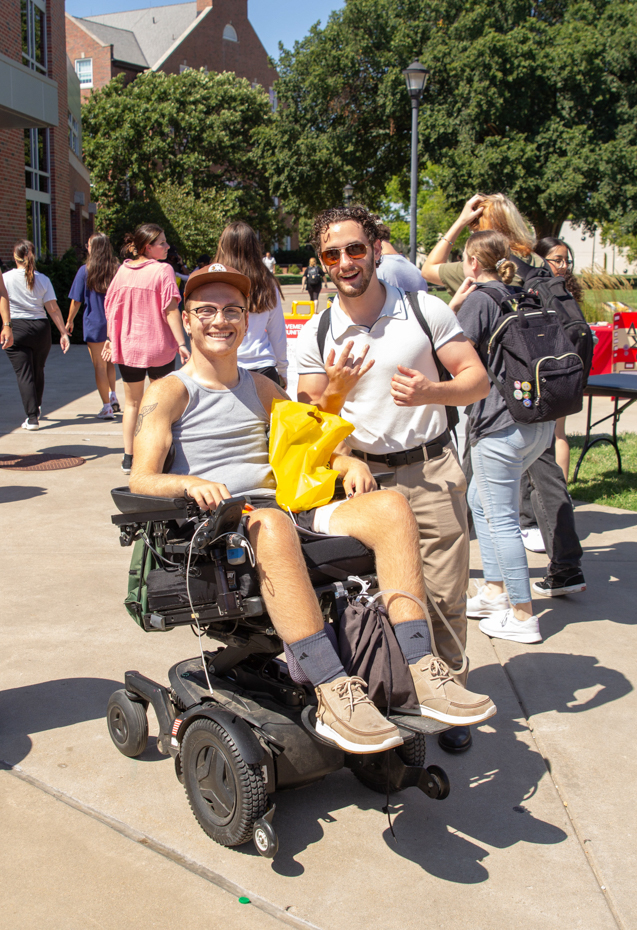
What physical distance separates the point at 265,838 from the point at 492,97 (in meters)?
36.6

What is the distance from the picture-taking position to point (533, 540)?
582cm

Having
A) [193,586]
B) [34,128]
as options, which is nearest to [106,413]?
[193,586]

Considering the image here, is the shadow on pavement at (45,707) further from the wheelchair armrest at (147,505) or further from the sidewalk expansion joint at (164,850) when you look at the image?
the wheelchair armrest at (147,505)

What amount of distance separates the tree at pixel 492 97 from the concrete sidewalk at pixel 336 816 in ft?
109

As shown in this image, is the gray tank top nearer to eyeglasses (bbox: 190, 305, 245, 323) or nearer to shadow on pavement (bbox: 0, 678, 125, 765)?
eyeglasses (bbox: 190, 305, 245, 323)

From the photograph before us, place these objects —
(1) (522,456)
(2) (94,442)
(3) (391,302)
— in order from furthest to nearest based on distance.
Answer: (2) (94,442) < (1) (522,456) < (3) (391,302)

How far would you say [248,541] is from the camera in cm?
266

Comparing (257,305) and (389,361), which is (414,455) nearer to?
(389,361)

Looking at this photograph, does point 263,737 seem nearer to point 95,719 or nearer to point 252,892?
point 252,892

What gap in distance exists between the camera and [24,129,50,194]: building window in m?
23.2

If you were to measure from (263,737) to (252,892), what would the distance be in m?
0.44

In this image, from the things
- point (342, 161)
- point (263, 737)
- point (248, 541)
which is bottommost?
point (263, 737)

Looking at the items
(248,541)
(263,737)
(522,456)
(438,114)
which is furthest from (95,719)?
(438,114)

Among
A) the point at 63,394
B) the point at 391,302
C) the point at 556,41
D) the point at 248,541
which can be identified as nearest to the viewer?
the point at 248,541
